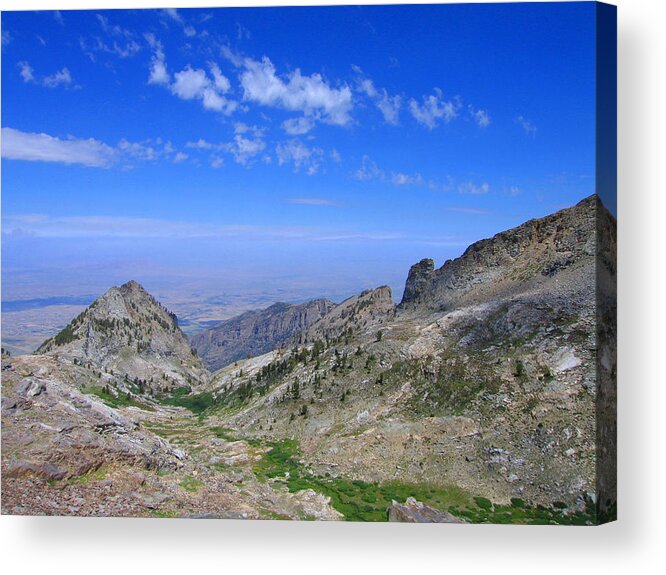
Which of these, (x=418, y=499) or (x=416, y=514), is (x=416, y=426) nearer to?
(x=418, y=499)

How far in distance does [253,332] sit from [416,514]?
339ft

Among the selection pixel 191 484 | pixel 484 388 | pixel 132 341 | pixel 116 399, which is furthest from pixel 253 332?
pixel 484 388

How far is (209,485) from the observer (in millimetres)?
19656

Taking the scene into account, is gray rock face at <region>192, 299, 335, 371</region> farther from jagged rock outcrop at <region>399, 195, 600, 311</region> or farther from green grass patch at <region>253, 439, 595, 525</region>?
green grass patch at <region>253, 439, 595, 525</region>

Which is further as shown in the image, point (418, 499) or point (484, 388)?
point (484, 388)

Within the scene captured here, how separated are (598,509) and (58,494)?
17.6m

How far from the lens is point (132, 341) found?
50.3 meters

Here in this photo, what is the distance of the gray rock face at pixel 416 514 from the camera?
18094mm

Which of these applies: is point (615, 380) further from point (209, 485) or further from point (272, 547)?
point (209, 485)

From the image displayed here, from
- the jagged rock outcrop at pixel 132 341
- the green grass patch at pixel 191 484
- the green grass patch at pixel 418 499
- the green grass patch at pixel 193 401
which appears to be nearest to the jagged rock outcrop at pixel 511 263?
the green grass patch at pixel 418 499

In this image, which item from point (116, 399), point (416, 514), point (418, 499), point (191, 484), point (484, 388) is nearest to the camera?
point (416, 514)

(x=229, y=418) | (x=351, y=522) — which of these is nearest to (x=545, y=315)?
(x=351, y=522)

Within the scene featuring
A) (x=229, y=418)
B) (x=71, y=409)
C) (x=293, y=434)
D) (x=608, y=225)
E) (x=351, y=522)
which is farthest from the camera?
(x=229, y=418)

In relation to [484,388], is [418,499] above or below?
below
